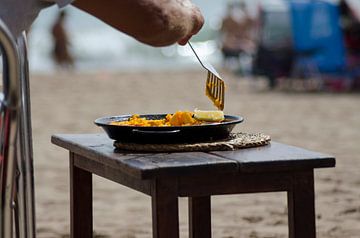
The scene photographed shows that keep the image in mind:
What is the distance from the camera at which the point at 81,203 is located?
3.23 metres

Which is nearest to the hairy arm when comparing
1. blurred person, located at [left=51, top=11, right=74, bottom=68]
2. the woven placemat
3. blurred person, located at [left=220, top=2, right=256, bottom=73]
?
the woven placemat

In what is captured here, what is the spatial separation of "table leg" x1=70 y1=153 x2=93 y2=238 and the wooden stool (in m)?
0.42

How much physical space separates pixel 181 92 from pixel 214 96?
12293 millimetres

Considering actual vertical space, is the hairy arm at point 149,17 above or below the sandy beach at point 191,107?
above

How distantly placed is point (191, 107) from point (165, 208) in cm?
983

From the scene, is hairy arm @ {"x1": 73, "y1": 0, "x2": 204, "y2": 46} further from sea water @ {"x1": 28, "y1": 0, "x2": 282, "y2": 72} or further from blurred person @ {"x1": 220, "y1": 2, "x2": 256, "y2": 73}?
sea water @ {"x1": 28, "y1": 0, "x2": 282, "y2": 72}

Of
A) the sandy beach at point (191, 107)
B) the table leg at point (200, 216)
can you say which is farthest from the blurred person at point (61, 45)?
the table leg at point (200, 216)

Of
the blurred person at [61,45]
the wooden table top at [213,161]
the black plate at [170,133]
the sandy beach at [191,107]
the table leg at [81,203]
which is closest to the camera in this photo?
the wooden table top at [213,161]

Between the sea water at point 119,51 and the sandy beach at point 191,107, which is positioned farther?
the sea water at point 119,51

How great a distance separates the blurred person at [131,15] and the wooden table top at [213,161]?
1.15 ft

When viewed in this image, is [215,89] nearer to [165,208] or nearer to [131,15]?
[165,208]

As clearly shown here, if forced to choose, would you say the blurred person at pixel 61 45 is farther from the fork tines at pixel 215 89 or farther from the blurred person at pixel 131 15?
the blurred person at pixel 131 15

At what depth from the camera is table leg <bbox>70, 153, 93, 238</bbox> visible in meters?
3.21

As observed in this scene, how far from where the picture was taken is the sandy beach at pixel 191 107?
177 inches
